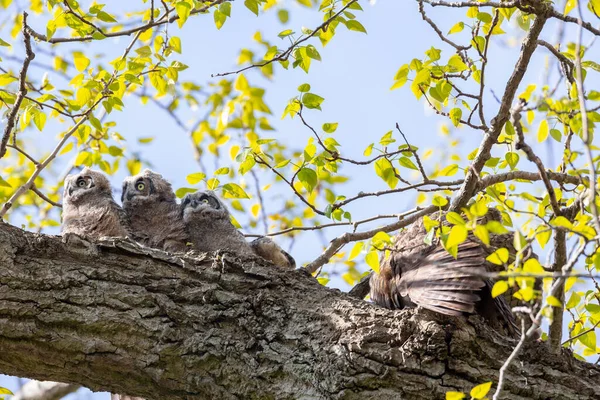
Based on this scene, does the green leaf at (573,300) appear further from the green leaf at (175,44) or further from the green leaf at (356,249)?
the green leaf at (175,44)

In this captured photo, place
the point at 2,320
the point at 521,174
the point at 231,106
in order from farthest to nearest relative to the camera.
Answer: the point at 231,106 < the point at 521,174 < the point at 2,320

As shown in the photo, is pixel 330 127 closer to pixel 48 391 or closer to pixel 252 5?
pixel 252 5

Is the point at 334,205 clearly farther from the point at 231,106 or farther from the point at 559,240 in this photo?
the point at 231,106

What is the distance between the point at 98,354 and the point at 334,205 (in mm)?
1864

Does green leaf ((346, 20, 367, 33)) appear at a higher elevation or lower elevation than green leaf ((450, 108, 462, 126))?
higher

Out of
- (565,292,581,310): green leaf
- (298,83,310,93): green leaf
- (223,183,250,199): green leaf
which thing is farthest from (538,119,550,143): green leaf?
(223,183,250,199): green leaf

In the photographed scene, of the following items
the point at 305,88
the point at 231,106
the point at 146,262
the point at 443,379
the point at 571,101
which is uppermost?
the point at 231,106

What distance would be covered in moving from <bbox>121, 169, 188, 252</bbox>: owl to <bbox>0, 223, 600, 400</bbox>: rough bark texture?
1.63 meters

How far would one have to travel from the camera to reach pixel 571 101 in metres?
3.50

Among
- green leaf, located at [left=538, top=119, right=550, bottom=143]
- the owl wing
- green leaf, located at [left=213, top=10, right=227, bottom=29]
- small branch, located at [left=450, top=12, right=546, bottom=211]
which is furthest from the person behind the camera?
green leaf, located at [left=213, top=10, right=227, bottom=29]

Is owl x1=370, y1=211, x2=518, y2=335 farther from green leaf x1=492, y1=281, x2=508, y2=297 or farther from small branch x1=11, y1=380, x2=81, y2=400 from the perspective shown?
small branch x1=11, y1=380, x2=81, y2=400

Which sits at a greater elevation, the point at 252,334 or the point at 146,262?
the point at 146,262

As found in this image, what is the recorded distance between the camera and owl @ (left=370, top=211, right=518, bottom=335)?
3584 mm

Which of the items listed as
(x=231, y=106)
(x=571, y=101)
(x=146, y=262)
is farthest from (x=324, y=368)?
(x=231, y=106)
